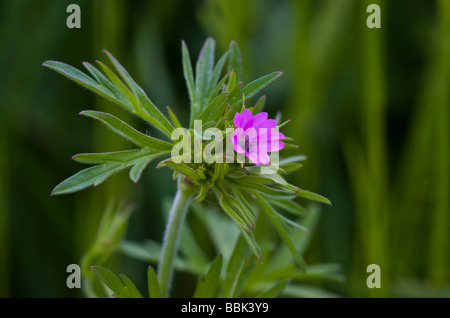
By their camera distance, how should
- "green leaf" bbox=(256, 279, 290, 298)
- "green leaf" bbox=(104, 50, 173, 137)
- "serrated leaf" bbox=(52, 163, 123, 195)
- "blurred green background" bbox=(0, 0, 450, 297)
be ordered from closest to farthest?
"serrated leaf" bbox=(52, 163, 123, 195) < "green leaf" bbox=(104, 50, 173, 137) < "green leaf" bbox=(256, 279, 290, 298) < "blurred green background" bbox=(0, 0, 450, 297)

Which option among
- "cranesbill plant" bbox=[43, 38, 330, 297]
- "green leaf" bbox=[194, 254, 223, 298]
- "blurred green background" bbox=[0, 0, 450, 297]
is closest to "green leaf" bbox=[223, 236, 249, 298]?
"green leaf" bbox=[194, 254, 223, 298]

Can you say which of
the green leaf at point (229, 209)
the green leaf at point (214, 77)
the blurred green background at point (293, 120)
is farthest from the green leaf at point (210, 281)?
the blurred green background at point (293, 120)

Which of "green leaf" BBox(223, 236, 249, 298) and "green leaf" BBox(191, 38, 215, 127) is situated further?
"green leaf" BBox(223, 236, 249, 298)

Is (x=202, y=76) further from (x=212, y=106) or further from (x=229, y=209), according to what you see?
(x=229, y=209)

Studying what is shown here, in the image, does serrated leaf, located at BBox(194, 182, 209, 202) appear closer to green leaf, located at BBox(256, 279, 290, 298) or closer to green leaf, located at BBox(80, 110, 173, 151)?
green leaf, located at BBox(80, 110, 173, 151)

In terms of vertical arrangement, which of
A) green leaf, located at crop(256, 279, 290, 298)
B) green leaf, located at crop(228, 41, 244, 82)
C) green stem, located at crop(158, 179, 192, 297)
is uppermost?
green leaf, located at crop(228, 41, 244, 82)

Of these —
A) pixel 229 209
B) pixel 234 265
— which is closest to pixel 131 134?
pixel 229 209

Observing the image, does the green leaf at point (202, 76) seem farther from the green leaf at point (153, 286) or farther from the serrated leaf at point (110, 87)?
the green leaf at point (153, 286)
